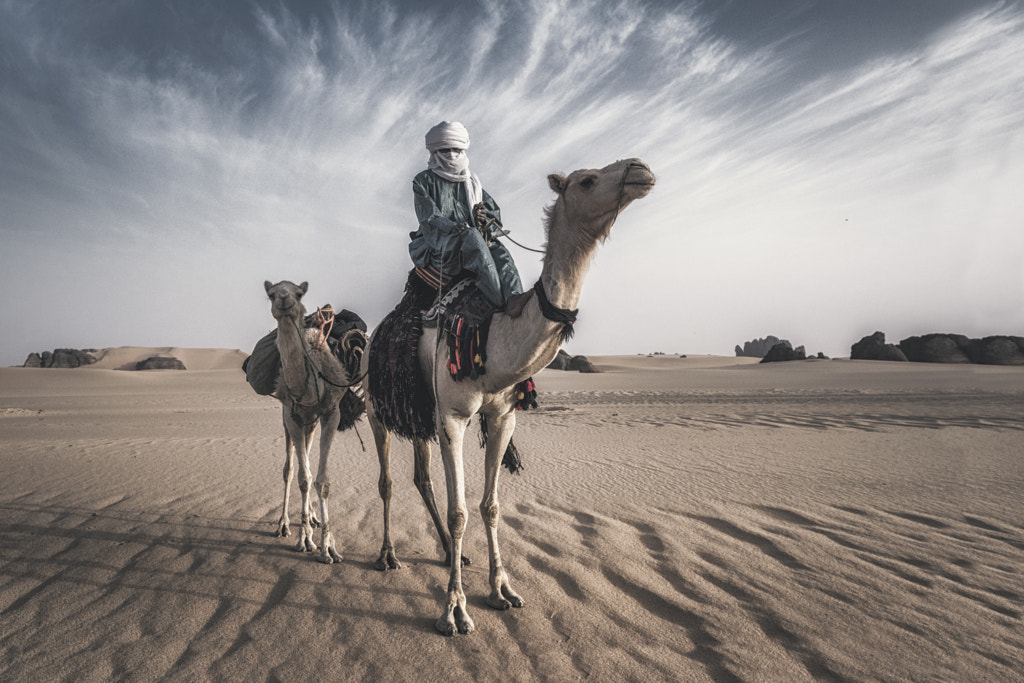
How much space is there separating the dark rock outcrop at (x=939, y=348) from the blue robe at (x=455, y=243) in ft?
150

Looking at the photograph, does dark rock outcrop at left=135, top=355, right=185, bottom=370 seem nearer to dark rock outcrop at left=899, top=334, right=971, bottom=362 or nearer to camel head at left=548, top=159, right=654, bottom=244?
camel head at left=548, top=159, right=654, bottom=244

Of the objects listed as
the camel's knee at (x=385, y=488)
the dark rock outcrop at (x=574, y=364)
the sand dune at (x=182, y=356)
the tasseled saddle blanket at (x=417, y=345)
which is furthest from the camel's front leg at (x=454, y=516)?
the sand dune at (x=182, y=356)

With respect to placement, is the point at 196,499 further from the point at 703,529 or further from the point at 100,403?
the point at 100,403

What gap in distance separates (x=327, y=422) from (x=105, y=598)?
2115 millimetres

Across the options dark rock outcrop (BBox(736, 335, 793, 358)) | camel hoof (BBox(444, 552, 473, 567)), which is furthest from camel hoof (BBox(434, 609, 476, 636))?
dark rock outcrop (BBox(736, 335, 793, 358))

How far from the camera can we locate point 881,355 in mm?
40625

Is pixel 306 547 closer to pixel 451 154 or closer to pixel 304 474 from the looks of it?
pixel 304 474

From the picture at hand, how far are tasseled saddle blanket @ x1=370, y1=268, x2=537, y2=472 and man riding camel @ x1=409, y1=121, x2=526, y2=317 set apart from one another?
0.15 m

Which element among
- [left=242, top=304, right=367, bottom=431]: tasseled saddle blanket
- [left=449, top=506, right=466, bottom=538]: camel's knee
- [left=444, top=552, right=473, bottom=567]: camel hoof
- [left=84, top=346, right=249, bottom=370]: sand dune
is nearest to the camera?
[left=449, top=506, right=466, bottom=538]: camel's knee

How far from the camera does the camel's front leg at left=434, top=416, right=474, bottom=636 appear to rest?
3.51 meters

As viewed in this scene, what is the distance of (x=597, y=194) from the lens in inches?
111

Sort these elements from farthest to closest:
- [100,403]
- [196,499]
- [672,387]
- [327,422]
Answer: [672,387], [100,403], [196,499], [327,422]

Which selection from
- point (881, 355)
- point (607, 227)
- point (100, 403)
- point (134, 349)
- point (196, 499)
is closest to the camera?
point (607, 227)

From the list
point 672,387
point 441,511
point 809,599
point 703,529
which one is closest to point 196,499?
point 441,511
